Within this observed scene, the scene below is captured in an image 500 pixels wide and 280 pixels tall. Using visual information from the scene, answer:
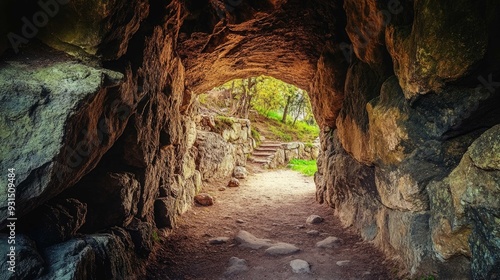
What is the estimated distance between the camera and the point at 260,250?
6000mm

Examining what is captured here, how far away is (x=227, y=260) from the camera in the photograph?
5.60 metres

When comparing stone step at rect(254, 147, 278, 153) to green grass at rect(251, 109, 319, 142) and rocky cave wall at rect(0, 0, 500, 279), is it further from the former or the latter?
rocky cave wall at rect(0, 0, 500, 279)

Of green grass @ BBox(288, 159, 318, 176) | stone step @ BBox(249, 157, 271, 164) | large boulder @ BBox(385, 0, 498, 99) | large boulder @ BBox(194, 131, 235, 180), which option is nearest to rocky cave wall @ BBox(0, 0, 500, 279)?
large boulder @ BBox(385, 0, 498, 99)

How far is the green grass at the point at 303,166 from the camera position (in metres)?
16.2

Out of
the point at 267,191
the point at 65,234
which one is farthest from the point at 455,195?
the point at 267,191

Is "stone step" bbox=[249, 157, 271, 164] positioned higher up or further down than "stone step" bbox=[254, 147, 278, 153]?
further down

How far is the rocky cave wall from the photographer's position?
280 cm

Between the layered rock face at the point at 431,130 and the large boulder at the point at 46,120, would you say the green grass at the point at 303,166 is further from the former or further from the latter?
the large boulder at the point at 46,120

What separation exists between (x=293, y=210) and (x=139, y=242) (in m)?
5.33

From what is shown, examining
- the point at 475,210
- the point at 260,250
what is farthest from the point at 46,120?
the point at 260,250

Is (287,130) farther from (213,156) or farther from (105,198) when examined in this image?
(105,198)

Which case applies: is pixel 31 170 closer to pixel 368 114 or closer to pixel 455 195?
pixel 455 195

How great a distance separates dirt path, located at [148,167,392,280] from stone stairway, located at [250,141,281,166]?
21.5 ft

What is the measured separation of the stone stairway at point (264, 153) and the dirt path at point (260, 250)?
6.55m
